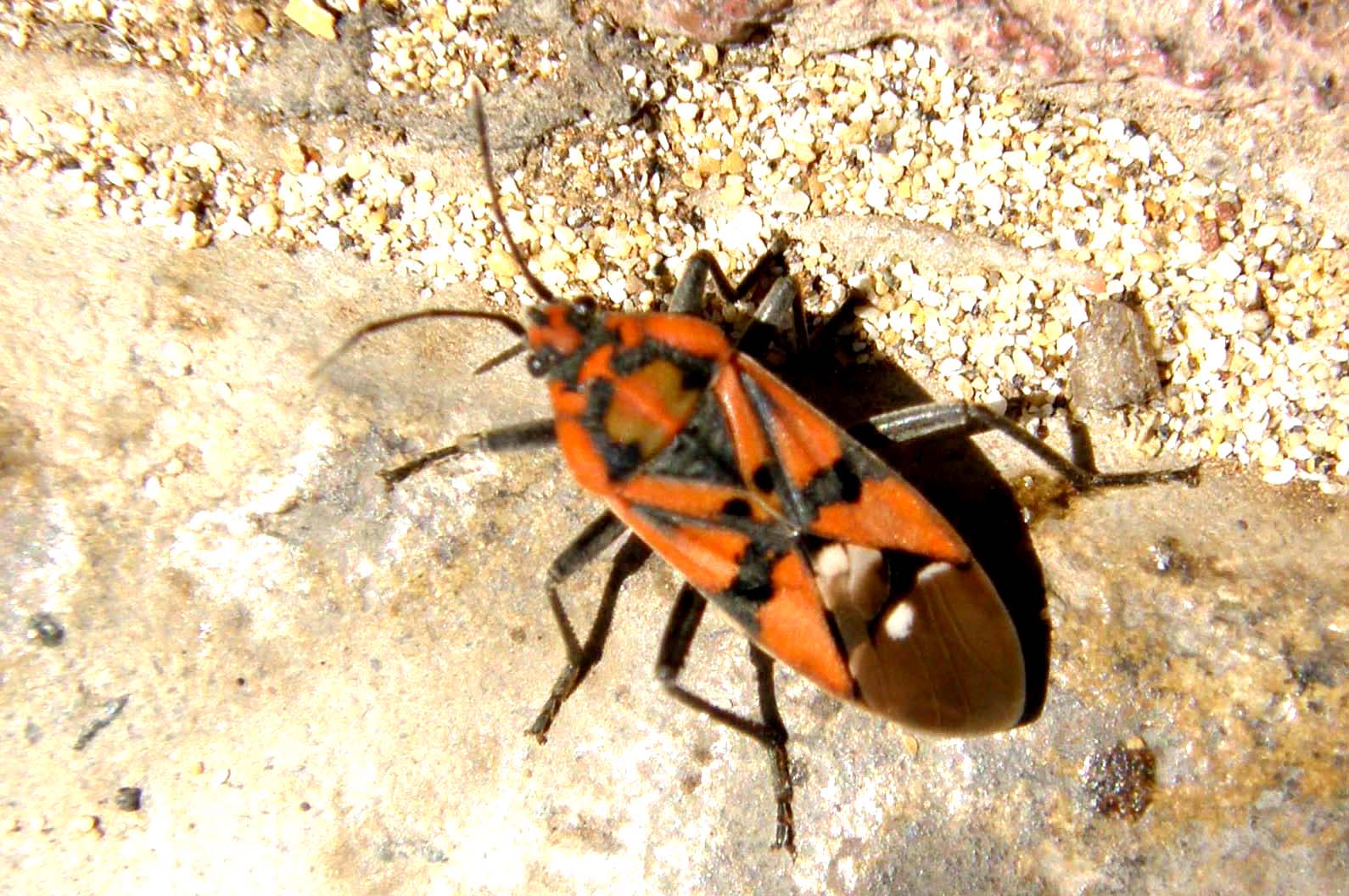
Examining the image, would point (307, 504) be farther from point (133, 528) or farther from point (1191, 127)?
point (1191, 127)

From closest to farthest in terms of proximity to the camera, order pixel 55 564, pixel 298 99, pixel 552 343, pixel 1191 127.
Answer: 1. pixel 55 564
2. pixel 552 343
3. pixel 1191 127
4. pixel 298 99

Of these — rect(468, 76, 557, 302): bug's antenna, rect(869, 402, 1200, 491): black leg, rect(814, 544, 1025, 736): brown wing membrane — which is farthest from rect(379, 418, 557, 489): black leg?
rect(869, 402, 1200, 491): black leg

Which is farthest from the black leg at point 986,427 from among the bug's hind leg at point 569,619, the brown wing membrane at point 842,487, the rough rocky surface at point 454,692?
the bug's hind leg at point 569,619

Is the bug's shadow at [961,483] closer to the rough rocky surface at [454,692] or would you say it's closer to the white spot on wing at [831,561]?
the rough rocky surface at [454,692]

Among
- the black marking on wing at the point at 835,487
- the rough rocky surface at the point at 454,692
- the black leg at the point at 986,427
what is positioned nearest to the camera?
the rough rocky surface at the point at 454,692

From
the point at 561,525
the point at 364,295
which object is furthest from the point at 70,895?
the point at 364,295
